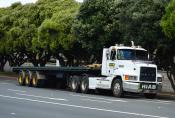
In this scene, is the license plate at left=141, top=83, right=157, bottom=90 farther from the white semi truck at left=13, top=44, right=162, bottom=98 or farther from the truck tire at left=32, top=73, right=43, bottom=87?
the truck tire at left=32, top=73, right=43, bottom=87

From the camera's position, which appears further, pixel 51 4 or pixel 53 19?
pixel 51 4

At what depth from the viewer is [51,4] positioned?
48281mm

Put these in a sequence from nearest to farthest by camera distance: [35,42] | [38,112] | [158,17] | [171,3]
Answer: [38,112], [171,3], [158,17], [35,42]

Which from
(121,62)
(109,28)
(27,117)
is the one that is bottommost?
(27,117)

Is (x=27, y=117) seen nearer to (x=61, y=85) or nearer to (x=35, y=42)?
(x=61, y=85)

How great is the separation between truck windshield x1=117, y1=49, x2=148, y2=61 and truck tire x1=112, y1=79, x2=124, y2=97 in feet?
4.24

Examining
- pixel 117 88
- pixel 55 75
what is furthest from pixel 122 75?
pixel 55 75

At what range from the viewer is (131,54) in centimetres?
3122

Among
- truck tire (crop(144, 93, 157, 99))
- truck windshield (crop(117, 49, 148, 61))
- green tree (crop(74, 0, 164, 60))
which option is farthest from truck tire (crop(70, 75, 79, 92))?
truck tire (crop(144, 93, 157, 99))

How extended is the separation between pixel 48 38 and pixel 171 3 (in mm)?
15972

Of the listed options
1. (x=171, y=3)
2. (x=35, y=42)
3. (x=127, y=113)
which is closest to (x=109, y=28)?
(x=171, y=3)

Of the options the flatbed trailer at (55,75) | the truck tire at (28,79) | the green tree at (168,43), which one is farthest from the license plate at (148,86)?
the truck tire at (28,79)

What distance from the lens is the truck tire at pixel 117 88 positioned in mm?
30422

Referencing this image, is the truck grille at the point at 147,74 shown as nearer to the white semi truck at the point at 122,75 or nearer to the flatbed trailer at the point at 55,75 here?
the white semi truck at the point at 122,75
